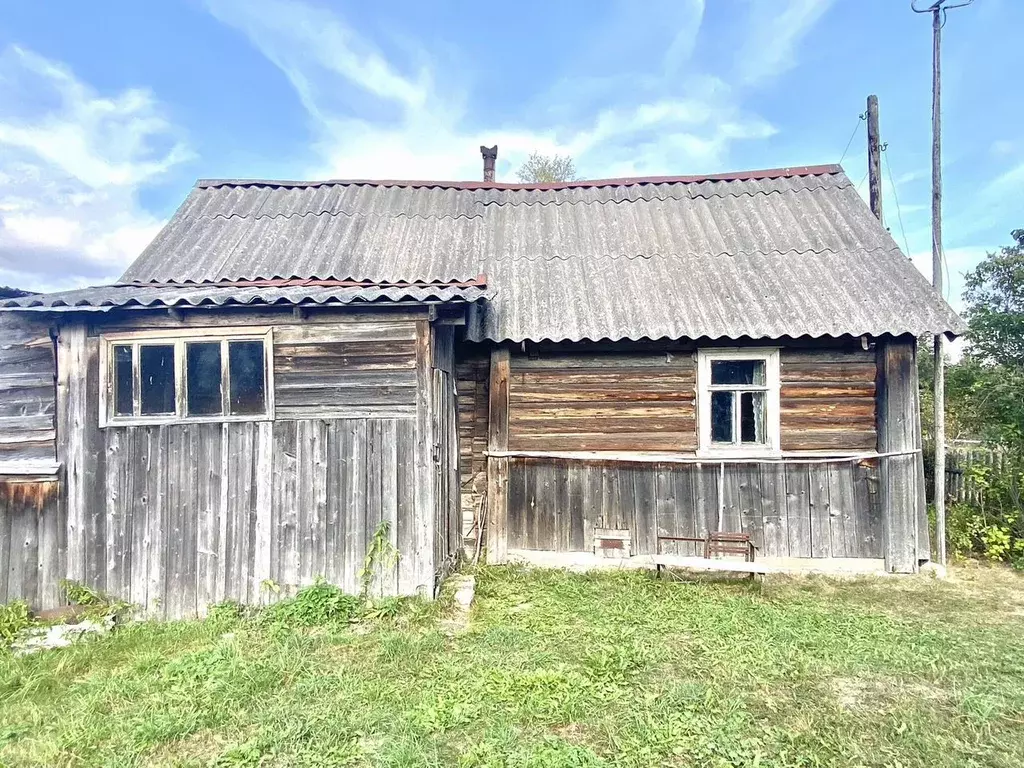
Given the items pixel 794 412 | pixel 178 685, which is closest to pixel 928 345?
pixel 794 412

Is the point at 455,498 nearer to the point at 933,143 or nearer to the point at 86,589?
the point at 86,589

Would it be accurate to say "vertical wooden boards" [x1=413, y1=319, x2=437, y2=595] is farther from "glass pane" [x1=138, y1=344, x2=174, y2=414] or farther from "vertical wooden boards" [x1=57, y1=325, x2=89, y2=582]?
"vertical wooden boards" [x1=57, y1=325, x2=89, y2=582]

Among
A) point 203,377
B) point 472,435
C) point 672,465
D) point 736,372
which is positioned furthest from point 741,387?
point 203,377

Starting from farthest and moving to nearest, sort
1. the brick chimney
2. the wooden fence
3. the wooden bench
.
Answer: the brick chimney < the wooden fence < the wooden bench

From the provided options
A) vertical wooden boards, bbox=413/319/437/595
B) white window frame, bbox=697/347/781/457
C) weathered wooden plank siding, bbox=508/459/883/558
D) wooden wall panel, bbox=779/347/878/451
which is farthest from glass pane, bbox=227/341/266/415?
wooden wall panel, bbox=779/347/878/451

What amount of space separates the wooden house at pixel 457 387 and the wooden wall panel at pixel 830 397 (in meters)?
0.03

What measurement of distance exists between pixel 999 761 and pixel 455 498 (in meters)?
5.56

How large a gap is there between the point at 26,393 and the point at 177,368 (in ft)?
5.37

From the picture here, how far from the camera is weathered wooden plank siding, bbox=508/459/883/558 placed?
23.5 ft

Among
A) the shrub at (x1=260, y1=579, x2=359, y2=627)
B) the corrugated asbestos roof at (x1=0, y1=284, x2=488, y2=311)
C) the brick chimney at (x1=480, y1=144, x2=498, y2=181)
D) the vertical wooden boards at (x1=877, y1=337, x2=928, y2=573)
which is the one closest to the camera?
the corrugated asbestos roof at (x1=0, y1=284, x2=488, y2=311)

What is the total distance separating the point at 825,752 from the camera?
352 cm

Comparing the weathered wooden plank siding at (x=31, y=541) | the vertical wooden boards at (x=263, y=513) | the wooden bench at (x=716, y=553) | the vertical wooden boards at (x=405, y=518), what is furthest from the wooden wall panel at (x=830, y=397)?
the weathered wooden plank siding at (x=31, y=541)

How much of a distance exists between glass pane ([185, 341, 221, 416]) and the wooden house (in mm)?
21

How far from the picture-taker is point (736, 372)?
7.38m
